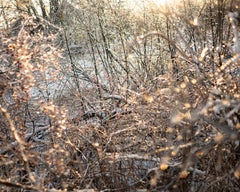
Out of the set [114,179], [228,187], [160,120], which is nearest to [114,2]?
[160,120]

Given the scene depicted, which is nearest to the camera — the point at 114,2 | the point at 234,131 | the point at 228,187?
the point at 234,131

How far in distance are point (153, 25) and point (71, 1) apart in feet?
7.72

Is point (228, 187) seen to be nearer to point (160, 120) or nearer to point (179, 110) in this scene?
point (179, 110)

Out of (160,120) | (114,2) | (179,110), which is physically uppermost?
(114,2)

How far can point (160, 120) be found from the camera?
3006 millimetres

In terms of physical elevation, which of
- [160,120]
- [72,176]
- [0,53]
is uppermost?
[0,53]

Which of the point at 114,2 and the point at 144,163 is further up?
the point at 114,2

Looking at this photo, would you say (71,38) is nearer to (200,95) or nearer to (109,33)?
(109,33)

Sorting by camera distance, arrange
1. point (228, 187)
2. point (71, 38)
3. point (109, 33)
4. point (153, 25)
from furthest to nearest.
A: 1. point (71, 38)
2. point (109, 33)
3. point (153, 25)
4. point (228, 187)

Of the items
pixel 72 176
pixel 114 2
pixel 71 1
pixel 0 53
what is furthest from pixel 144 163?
pixel 71 1

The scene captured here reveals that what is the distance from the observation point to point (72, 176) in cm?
286

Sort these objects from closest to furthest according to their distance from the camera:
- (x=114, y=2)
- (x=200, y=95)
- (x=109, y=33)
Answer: (x=200, y=95) < (x=114, y=2) < (x=109, y=33)

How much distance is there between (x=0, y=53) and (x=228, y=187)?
177cm

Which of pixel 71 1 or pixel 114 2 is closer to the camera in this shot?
pixel 114 2
